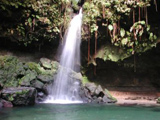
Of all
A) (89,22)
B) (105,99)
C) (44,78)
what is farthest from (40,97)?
(89,22)

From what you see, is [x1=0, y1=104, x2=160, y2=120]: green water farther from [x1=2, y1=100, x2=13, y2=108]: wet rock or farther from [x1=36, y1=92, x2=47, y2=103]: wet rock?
[x1=36, y1=92, x2=47, y2=103]: wet rock

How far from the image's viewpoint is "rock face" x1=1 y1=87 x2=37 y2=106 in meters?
8.47

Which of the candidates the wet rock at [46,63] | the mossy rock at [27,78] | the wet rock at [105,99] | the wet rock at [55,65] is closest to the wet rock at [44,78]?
the mossy rock at [27,78]

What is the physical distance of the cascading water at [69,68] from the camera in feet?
36.1

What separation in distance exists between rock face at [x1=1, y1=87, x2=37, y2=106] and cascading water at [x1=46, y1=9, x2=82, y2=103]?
1.79m

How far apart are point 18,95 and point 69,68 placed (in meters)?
4.56

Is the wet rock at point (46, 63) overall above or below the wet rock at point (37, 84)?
above

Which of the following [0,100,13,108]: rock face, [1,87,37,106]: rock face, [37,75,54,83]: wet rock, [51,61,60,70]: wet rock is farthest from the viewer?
[51,61,60,70]: wet rock

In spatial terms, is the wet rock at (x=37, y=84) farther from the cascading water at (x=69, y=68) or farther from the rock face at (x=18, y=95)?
the rock face at (x=18, y=95)

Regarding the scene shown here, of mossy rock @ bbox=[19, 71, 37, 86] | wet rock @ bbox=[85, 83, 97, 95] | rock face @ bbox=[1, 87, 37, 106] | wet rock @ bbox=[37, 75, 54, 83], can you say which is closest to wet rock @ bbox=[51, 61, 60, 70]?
wet rock @ bbox=[37, 75, 54, 83]

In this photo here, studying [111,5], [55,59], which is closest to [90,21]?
[111,5]

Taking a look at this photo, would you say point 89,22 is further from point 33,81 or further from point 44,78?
point 33,81

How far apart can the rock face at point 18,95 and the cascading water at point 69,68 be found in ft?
5.88

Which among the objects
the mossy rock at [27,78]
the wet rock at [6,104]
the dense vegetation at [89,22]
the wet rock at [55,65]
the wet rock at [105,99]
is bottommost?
the wet rock at [6,104]
